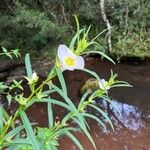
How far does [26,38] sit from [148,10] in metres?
2.68

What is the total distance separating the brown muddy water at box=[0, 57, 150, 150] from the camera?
5.02 meters

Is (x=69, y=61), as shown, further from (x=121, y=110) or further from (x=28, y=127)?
(x=121, y=110)

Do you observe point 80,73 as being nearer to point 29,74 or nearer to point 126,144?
point 126,144

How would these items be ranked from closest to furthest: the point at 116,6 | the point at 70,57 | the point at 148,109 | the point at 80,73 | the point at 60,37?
the point at 70,57, the point at 148,109, the point at 80,73, the point at 60,37, the point at 116,6

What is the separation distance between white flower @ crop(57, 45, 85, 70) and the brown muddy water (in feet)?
12.4

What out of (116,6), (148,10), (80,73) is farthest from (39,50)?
(148,10)

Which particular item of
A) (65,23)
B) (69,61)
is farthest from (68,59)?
(65,23)

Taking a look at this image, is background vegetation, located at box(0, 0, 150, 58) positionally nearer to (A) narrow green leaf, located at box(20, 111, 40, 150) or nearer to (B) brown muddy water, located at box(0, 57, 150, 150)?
(B) brown muddy water, located at box(0, 57, 150, 150)

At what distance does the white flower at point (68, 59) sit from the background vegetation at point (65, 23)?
610 cm

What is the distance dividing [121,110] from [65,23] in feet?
9.60

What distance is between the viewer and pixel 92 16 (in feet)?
27.3

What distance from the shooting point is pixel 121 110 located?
5.94 m

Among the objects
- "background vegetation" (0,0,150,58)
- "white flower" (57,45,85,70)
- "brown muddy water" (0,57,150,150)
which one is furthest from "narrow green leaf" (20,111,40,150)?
"background vegetation" (0,0,150,58)

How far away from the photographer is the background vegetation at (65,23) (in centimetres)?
745
